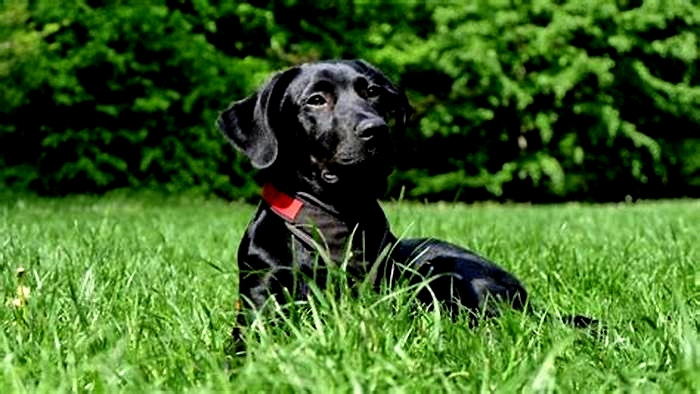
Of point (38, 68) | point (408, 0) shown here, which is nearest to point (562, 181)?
point (408, 0)

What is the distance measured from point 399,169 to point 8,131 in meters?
6.49

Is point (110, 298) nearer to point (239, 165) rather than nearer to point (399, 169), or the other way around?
point (239, 165)

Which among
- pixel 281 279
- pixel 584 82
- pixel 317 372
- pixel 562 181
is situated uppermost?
pixel 317 372

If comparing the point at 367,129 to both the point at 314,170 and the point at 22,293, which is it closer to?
the point at 314,170

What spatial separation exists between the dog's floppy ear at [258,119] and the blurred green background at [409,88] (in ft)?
40.8

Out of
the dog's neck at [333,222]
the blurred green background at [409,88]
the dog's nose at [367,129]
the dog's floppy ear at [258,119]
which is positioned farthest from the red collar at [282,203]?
the blurred green background at [409,88]

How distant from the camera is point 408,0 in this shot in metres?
20.9

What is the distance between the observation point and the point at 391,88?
167 inches

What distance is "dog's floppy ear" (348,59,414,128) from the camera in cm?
414

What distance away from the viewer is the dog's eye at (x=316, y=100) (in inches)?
157

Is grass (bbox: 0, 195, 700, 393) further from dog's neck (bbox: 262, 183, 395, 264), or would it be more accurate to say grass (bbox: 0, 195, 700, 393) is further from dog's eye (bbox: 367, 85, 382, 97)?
dog's eye (bbox: 367, 85, 382, 97)

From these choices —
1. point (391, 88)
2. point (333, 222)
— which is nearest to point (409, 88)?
point (391, 88)

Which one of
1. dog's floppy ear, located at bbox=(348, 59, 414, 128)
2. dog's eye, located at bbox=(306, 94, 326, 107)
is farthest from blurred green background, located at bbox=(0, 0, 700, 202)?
dog's eye, located at bbox=(306, 94, 326, 107)

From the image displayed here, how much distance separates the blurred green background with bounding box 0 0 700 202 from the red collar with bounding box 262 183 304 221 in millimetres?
12698
